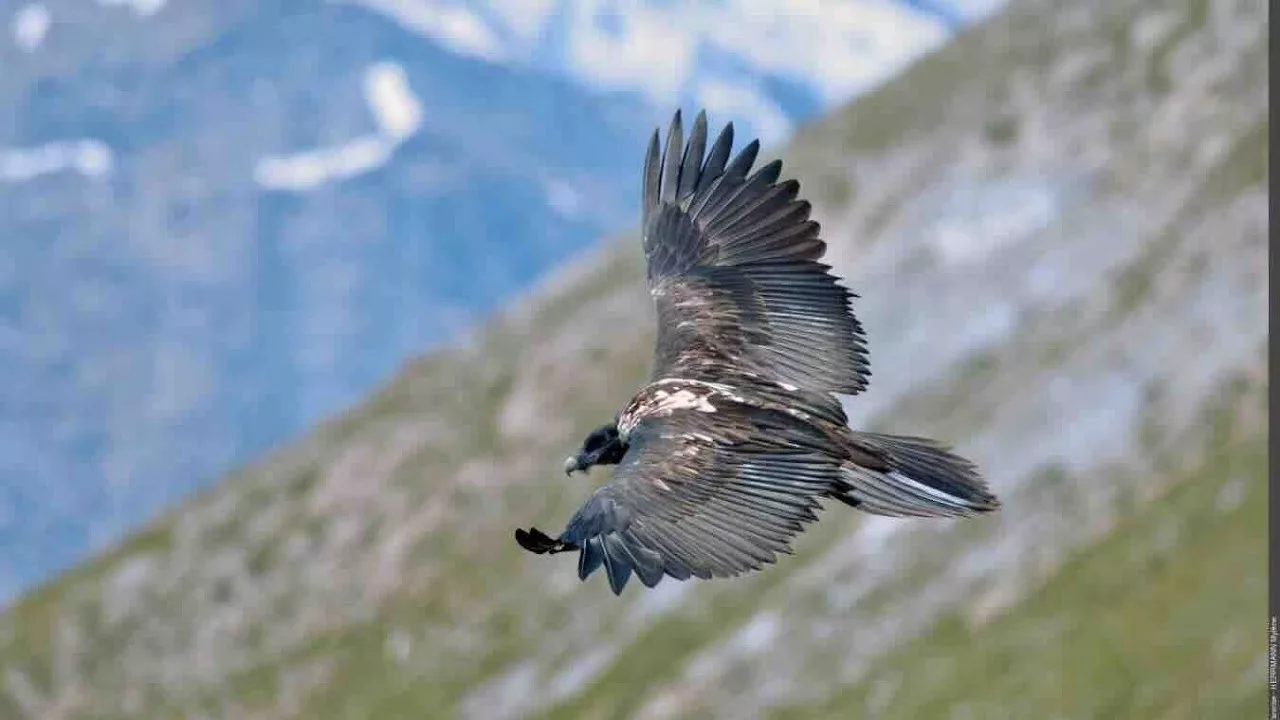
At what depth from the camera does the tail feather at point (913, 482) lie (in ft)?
49.1

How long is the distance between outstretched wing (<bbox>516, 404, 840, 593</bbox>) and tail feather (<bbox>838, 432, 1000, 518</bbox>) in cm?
29

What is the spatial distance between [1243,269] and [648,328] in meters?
45.0

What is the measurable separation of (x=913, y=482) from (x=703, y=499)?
5.90 feet

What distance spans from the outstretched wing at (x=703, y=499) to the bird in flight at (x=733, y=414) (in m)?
0.02

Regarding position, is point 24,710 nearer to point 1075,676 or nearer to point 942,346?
point 942,346

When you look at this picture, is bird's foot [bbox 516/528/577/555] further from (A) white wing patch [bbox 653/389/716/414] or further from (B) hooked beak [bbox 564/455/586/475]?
(A) white wing patch [bbox 653/389/716/414]

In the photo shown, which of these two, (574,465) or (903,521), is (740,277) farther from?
(903,521)

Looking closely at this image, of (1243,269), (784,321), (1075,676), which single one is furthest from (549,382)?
(784,321)

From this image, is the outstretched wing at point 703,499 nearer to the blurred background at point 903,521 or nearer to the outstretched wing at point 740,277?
the outstretched wing at point 740,277

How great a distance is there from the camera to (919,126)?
126 meters

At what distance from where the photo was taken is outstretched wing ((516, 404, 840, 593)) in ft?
45.7

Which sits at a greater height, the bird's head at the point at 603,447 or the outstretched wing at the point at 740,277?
the outstretched wing at the point at 740,277

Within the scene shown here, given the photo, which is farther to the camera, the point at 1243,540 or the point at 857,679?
the point at 857,679

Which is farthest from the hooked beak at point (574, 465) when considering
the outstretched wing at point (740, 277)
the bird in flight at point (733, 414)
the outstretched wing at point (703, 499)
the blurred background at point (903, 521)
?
the blurred background at point (903, 521)
